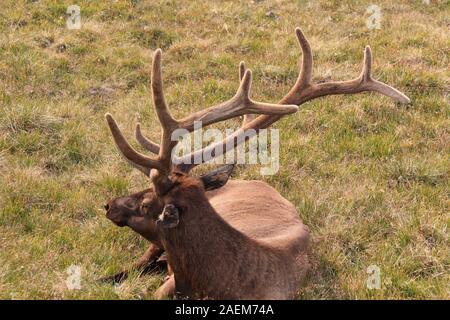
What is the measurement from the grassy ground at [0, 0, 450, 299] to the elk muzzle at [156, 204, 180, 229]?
758mm

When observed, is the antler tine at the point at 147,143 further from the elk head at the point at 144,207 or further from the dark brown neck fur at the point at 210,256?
the dark brown neck fur at the point at 210,256

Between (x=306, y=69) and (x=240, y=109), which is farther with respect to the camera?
(x=306, y=69)

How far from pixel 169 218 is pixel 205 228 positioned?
0.83ft

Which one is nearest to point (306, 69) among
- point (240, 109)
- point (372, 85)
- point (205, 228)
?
point (372, 85)

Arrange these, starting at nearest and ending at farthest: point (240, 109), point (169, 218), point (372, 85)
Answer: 1. point (169, 218)
2. point (240, 109)
3. point (372, 85)

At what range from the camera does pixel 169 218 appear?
4254 mm

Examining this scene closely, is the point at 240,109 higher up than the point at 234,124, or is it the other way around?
the point at 240,109

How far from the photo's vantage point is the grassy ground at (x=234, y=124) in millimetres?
5188

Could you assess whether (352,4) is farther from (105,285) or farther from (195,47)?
(105,285)

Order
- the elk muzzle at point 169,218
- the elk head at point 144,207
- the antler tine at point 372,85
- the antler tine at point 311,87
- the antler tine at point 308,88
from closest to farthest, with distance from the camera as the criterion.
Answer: the elk muzzle at point 169,218 < the elk head at point 144,207 < the antler tine at point 308,88 < the antler tine at point 311,87 < the antler tine at point 372,85

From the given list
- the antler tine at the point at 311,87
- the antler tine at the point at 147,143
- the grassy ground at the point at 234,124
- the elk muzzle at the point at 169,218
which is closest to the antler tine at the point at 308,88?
the antler tine at the point at 311,87

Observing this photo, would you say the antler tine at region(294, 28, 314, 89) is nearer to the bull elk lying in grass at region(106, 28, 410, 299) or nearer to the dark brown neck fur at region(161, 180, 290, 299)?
the bull elk lying in grass at region(106, 28, 410, 299)

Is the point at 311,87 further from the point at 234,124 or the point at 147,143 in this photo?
the point at 234,124

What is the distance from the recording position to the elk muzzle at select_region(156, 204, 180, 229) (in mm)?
4250
